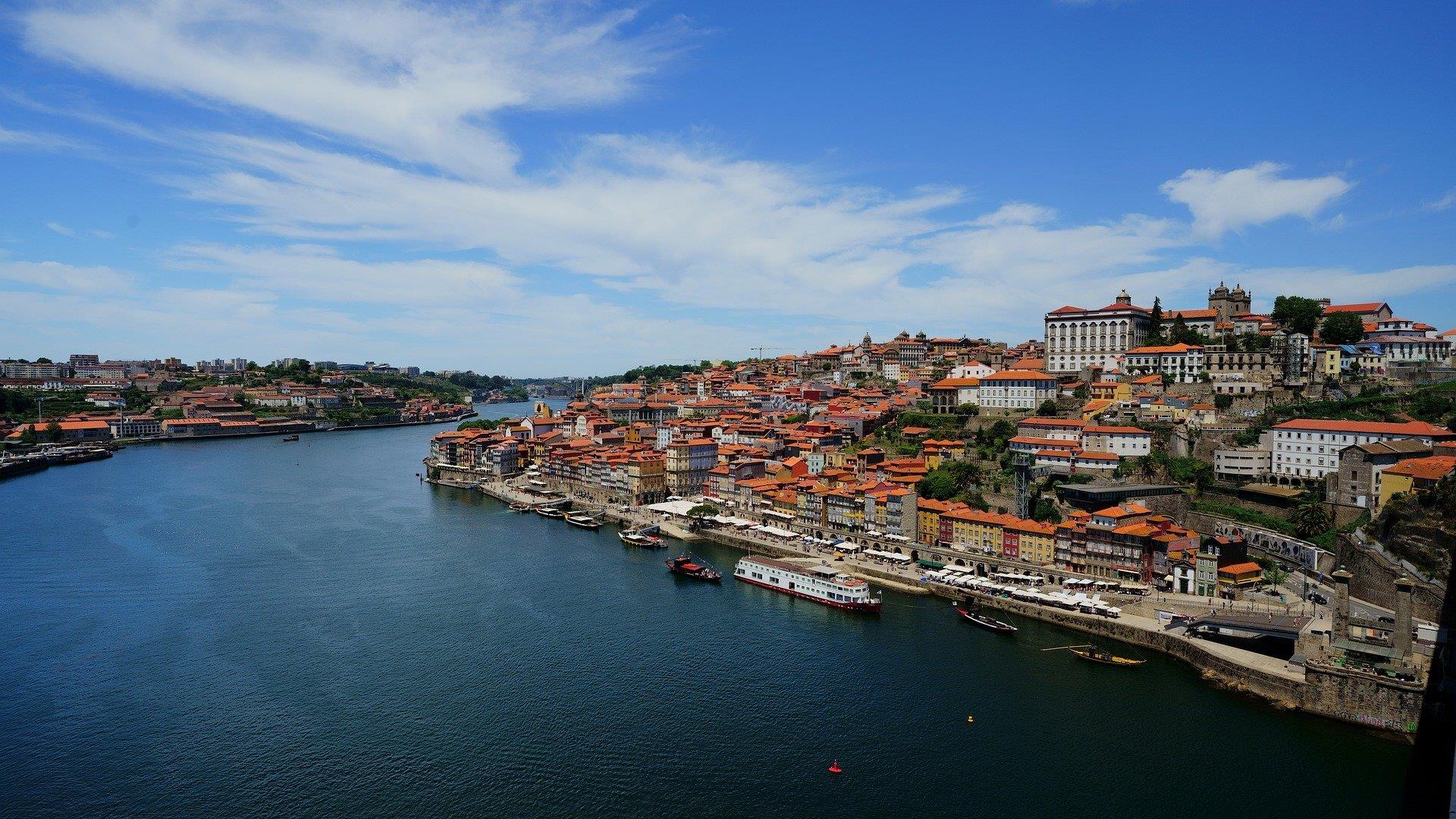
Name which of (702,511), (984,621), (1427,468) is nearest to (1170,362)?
(1427,468)

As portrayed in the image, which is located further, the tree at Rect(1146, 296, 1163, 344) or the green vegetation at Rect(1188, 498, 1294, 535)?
the tree at Rect(1146, 296, 1163, 344)

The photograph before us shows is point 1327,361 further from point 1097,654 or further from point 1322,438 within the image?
point 1097,654

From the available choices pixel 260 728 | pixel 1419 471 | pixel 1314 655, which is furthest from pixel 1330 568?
pixel 260 728

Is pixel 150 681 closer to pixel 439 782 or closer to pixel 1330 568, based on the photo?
pixel 439 782

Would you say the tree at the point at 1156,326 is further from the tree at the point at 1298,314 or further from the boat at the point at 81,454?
the boat at the point at 81,454

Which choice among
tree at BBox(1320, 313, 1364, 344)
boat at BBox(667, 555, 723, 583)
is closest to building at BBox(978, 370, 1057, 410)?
tree at BBox(1320, 313, 1364, 344)

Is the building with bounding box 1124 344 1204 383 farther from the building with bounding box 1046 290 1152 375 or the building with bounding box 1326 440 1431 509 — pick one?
the building with bounding box 1326 440 1431 509
